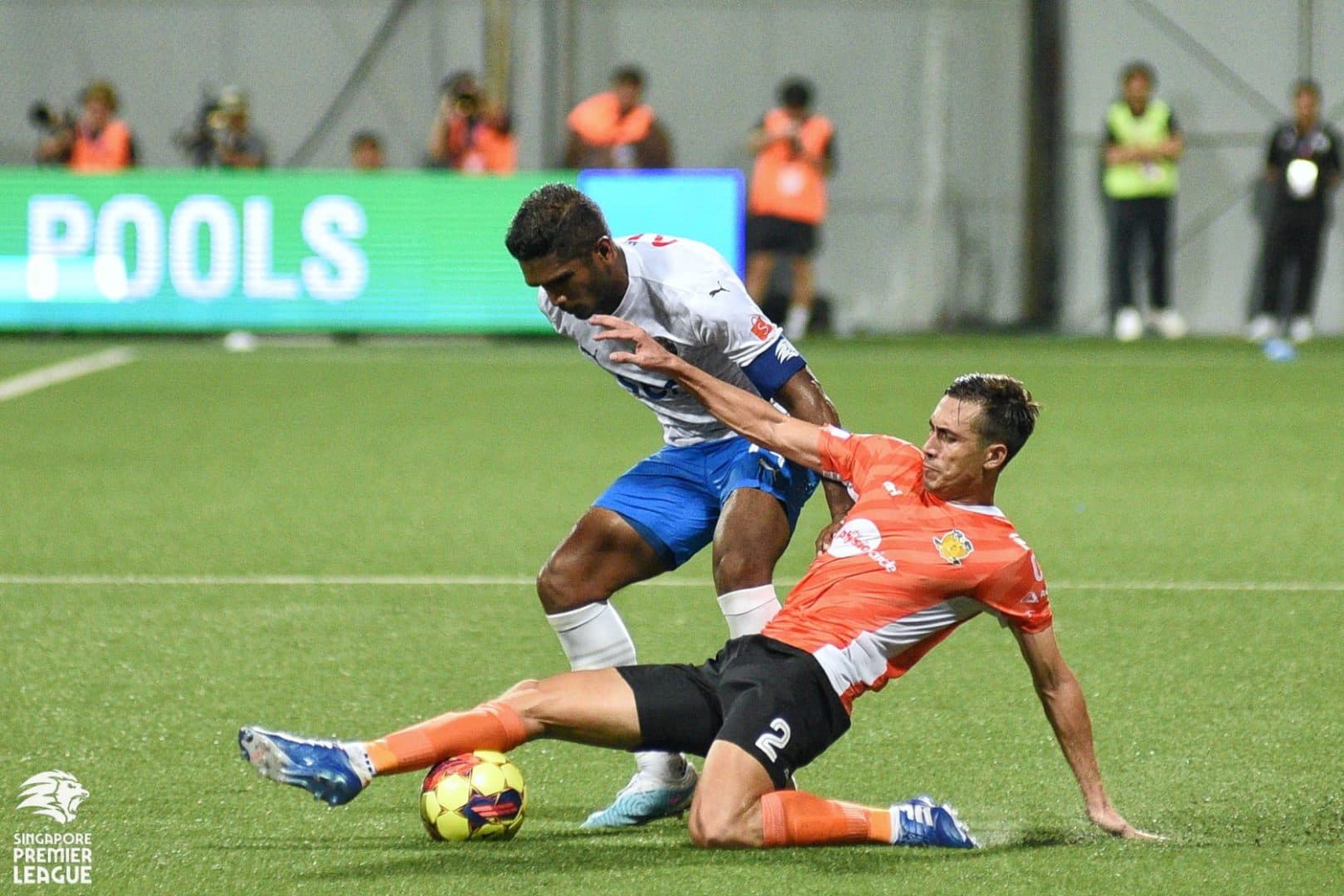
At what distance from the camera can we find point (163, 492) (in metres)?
11.2

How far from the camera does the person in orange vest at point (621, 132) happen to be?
718 inches

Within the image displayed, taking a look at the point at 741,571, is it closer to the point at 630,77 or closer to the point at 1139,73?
the point at 630,77

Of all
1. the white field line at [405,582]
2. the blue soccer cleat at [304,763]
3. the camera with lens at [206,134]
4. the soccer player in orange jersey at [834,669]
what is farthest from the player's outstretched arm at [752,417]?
the camera with lens at [206,134]

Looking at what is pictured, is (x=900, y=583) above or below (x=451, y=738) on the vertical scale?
above

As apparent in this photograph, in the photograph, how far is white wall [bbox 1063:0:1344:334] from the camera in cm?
2025

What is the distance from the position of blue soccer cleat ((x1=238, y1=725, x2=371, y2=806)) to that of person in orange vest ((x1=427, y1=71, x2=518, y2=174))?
45.3 feet

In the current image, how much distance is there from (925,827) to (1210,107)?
16.6 meters

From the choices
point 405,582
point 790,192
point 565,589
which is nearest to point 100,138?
point 790,192

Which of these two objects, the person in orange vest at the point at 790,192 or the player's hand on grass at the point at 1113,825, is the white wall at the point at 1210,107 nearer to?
the person in orange vest at the point at 790,192

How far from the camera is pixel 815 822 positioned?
4.99 metres

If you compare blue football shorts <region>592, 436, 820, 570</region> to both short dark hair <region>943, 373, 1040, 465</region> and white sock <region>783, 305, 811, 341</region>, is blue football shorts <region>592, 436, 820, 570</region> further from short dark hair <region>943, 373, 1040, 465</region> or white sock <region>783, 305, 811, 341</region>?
white sock <region>783, 305, 811, 341</region>

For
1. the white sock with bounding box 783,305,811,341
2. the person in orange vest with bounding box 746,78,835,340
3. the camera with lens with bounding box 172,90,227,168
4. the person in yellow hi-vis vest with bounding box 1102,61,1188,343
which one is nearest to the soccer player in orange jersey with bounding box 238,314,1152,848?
the person in orange vest with bounding box 746,78,835,340

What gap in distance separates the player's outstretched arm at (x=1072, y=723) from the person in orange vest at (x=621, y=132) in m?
13.5

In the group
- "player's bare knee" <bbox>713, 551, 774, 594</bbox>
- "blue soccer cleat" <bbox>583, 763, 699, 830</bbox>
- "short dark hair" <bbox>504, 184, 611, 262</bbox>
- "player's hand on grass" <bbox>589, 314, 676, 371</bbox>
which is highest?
"short dark hair" <bbox>504, 184, 611, 262</bbox>
